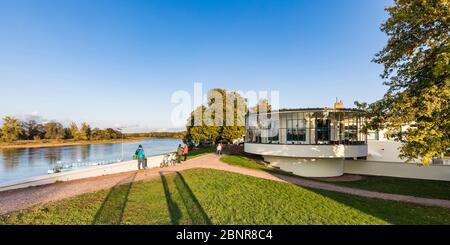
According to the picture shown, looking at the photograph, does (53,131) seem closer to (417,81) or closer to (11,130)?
(11,130)

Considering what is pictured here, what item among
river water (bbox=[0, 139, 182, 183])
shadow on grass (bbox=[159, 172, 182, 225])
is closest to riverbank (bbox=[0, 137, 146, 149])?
river water (bbox=[0, 139, 182, 183])

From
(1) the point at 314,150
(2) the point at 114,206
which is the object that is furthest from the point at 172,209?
(1) the point at 314,150

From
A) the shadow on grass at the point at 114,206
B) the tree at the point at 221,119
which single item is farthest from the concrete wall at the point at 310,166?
the tree at the point at 221,119

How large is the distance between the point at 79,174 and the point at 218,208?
8.91 meters

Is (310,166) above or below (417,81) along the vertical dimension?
below

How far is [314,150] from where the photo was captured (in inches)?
733

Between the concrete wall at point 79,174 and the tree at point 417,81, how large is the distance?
14.0 metres

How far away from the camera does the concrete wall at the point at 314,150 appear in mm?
18578

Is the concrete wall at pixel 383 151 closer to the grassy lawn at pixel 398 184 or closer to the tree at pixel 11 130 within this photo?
the grassy lawn at pixel 398 184

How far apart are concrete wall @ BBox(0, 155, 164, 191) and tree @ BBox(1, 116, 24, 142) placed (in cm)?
9615

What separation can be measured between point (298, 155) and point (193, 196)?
1158cm

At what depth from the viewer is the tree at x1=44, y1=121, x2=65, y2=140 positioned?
97250 mm
